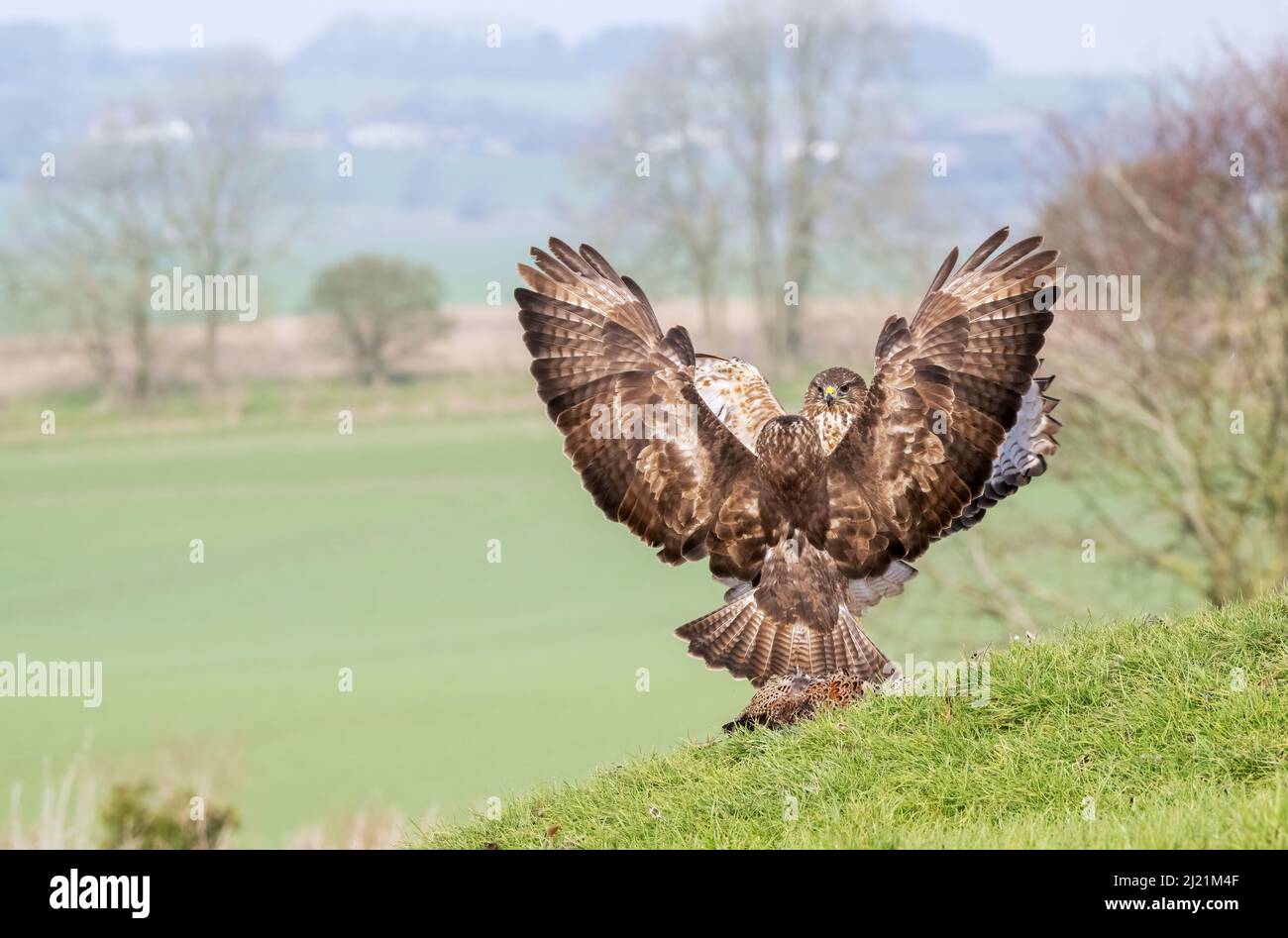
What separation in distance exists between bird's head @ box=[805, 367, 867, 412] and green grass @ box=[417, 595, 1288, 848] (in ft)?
4.74

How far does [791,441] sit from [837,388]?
1.44 feet

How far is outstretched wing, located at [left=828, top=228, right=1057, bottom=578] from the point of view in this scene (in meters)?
6.48

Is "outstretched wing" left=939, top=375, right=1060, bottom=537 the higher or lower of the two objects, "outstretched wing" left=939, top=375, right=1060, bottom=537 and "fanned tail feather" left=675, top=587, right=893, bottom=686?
the higher

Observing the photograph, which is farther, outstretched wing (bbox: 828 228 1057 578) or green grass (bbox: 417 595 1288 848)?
outstretched wing (bbox: 828 228 1057 578)

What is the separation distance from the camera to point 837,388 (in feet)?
22.6

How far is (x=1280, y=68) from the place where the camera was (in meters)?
18.7

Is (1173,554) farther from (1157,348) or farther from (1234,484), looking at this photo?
(1157,348)

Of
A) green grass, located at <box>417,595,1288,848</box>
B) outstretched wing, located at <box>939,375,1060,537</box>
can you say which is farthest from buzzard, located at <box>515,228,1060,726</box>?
green grass, located at <box>417,595,1288,848</box>
